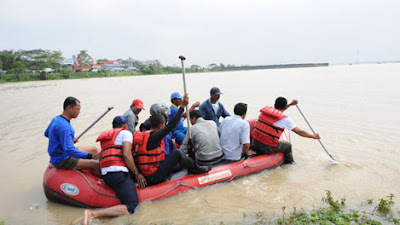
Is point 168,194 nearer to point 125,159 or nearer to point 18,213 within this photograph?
point 125,159

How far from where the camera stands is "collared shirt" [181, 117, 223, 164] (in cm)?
398

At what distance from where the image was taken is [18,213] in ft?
12.0

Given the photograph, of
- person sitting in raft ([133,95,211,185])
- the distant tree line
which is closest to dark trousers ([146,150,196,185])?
person sitting in raft ([133,95,211,185])

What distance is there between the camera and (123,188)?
335 cm

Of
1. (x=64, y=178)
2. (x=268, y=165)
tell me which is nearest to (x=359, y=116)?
(x=268, y=165)

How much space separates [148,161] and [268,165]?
2.30 meters

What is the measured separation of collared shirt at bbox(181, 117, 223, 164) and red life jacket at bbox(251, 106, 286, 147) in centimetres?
90

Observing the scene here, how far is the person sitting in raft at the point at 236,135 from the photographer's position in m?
4.23

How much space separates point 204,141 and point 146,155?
976 mm

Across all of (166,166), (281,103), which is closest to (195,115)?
(166,166)

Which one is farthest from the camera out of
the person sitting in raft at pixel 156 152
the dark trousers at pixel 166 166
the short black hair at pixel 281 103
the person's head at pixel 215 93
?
the person's head at pixel 215 93

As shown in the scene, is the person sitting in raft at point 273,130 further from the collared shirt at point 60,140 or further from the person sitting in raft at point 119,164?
the collared shirt at point 60,140

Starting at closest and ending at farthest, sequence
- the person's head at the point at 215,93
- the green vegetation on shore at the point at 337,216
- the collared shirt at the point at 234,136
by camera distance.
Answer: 1. the green vegetation on shore at the point at 337,216
2. the collared shirt at the point at 234,136
3. the person's head at the point at 215,93

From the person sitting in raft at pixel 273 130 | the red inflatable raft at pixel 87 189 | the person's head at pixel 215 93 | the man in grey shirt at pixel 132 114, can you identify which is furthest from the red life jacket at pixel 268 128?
the man in grey shirt at pixel 132 114
